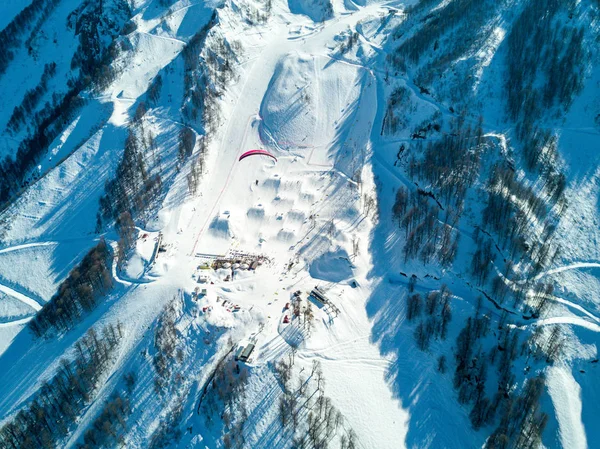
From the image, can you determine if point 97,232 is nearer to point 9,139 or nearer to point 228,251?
point 228,251

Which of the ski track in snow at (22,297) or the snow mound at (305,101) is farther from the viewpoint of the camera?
the snow mound at (305,101)

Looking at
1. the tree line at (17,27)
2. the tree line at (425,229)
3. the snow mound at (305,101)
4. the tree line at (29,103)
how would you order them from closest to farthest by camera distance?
the tree line at (425,229) < the snow mound at (305,101) < the tree line at (29,103) < the tree line at (17,27)

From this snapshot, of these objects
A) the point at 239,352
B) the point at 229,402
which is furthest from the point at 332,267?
the point at 229,402

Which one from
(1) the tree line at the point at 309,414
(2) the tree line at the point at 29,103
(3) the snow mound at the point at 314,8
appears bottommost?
(1) the tree line at the point at 309,414

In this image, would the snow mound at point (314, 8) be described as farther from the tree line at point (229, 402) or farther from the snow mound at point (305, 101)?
the tree line at point (229, 402)

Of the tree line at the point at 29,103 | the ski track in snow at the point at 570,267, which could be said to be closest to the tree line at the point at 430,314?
the ski track in snow at the point at 570,267

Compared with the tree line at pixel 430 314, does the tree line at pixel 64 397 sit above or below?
below

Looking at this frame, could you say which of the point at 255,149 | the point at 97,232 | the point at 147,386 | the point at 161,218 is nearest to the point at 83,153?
the point at 97,232

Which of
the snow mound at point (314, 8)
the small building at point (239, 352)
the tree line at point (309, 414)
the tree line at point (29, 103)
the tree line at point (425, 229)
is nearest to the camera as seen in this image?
Answer: the tree line at point (309, 414)
